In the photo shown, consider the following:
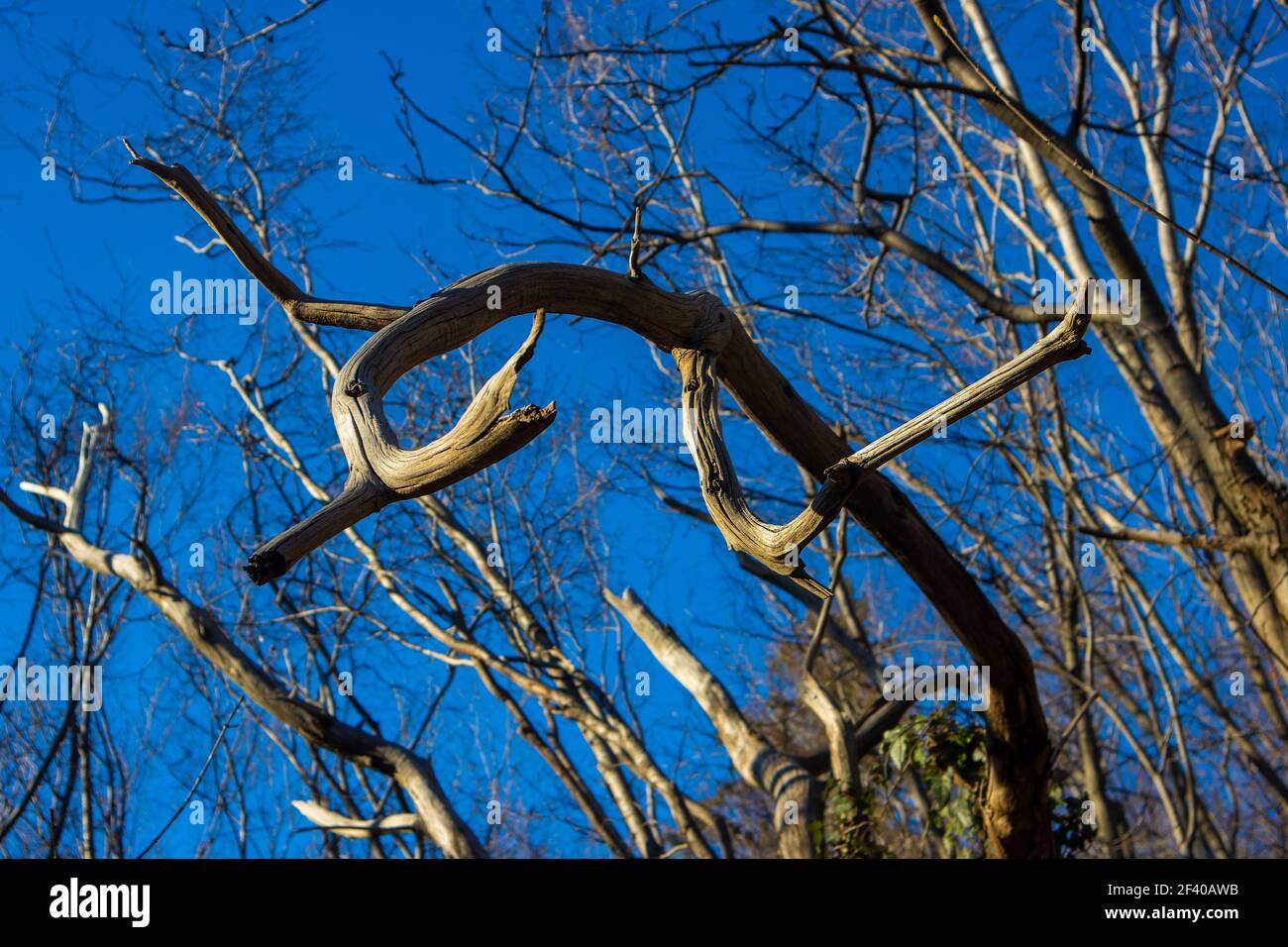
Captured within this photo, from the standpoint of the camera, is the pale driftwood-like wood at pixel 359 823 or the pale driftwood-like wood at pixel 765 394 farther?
the pale driftwood-like wood at pixel 359 823

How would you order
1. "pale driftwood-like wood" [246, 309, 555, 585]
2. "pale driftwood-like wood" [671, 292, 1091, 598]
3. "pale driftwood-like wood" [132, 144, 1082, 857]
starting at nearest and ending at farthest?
"pale driftwood-like wood" [246, 309, 555, 585]
"pale driftwood-like wood" [671, 292, 1091, 598]
"pale driftwood-like wood" [132, 144, 1082, 857]

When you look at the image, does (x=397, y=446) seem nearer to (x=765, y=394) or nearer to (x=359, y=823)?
(x=765, y=394)

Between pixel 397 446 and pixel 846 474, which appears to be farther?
pixel 846 474

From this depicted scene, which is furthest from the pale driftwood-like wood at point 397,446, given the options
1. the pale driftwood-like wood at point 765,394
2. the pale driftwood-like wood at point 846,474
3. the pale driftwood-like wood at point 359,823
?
the pale driftwood-like wood at point 359,823

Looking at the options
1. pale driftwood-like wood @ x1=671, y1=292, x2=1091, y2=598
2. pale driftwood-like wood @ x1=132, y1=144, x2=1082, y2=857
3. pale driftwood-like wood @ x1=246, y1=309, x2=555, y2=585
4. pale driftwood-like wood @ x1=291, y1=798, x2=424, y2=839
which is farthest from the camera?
pale driftwood-like wood @ x1=291, y1=798, x2=424, y2=839

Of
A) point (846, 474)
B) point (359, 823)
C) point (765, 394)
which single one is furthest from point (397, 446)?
point (359, 823)

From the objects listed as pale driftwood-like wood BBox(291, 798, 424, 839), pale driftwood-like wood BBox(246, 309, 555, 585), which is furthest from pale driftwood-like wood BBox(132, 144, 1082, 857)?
pale driftwood-like wood BBox(291, 798, 424, 839)

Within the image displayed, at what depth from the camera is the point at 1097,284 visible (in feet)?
22.6

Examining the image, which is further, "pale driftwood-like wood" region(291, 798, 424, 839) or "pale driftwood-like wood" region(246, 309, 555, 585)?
"pale driftwood-like wood" region(291, 798, 424, 839)

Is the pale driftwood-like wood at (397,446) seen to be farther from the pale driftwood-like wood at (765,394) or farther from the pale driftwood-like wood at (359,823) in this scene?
the pale driftwood-like wood at (359,823)

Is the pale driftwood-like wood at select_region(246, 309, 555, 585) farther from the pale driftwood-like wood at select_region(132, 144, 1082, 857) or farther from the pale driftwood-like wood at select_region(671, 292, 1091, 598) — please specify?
the pale driftwood-like wood at select_region(671, 292, 1091, 598)

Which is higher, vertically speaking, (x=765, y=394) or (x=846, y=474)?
(x=765, y=394)

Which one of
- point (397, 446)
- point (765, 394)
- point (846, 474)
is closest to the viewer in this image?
point (397, 446)

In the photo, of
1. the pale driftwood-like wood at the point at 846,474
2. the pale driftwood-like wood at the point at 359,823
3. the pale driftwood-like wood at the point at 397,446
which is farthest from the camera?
the pale driftwood-like wood at the point at 359,823
